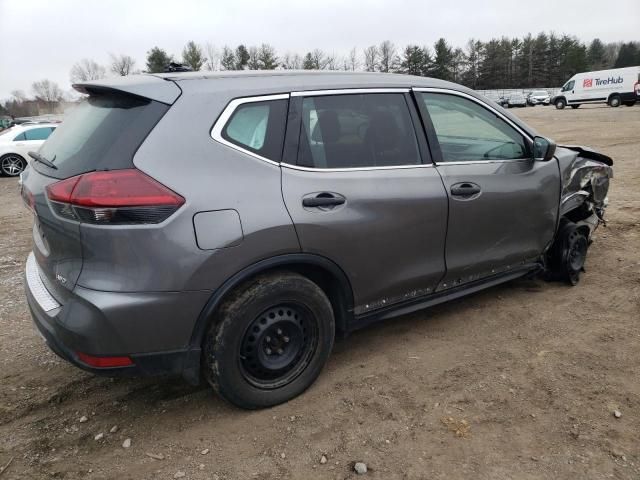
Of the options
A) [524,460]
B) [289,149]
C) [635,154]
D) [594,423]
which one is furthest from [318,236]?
[635,154]

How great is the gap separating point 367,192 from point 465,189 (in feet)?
2.66

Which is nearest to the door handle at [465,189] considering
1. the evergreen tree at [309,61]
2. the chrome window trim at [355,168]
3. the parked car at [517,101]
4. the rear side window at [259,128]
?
the chrome window trim at [355,168]

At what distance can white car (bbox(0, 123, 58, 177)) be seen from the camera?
47.6 ft

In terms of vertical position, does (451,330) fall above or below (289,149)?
below

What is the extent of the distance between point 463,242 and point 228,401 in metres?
1.81

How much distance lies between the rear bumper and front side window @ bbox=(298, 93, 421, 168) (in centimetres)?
102

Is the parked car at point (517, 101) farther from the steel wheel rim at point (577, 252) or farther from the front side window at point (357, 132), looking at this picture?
the front side window at point (357, 132)

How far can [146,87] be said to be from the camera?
2482mm

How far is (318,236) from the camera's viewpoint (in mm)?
2678

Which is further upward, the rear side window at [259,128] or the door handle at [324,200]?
the rear side window at [259,128]

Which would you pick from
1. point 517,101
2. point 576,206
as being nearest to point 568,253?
point 576,206

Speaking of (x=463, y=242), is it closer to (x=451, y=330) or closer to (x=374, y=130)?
(x=451, y=330)

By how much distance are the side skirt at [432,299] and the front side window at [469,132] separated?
0.89 m

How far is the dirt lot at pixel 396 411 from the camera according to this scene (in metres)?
2.39
